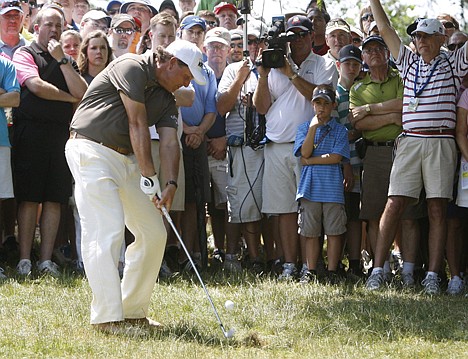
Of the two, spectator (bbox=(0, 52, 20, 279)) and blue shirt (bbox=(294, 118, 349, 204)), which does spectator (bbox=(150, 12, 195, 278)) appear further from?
spectator (bbox=(0, 52, 20, 279))

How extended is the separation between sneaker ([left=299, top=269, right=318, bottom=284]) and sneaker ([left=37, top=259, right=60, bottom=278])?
2.51 metres

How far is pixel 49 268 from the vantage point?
1002cm

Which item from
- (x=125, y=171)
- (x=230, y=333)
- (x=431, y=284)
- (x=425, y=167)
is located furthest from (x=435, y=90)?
(x=230, y=333)

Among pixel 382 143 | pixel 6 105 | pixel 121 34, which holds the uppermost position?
pixel 121 34

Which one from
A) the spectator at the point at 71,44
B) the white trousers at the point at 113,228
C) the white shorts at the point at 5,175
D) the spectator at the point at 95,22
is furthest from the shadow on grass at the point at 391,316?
the spectator at the point at 95,22

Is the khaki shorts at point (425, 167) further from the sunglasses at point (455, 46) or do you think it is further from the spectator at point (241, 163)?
the spectator at point (241, 163)

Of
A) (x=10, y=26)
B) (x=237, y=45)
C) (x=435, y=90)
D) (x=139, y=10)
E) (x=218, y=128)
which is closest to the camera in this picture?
(x=435, y=90)

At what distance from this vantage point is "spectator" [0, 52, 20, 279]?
32.7ft

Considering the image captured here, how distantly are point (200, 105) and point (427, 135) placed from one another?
2.63 meters

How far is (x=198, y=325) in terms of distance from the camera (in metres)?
7.61

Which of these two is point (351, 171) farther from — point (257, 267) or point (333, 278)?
point (257, 267)

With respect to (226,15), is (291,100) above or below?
below

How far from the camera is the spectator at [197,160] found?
10.8 metres

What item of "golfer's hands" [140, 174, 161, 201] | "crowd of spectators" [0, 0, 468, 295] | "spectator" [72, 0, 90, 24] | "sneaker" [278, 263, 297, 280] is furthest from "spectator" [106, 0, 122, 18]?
"golfer's hands" [140, 174, 161, 201]
